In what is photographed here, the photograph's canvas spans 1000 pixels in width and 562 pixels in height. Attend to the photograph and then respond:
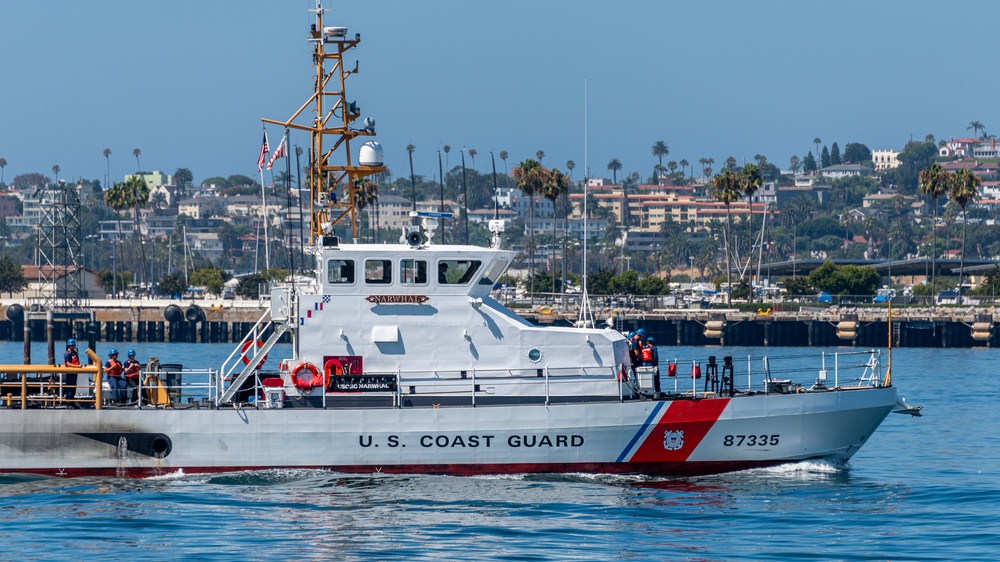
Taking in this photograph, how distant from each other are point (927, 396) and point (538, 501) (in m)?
26.6

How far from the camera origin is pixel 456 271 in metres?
26.5

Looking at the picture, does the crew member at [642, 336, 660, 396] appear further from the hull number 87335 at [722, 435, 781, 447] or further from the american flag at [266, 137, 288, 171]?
the american flag at [266, 137, 288, 171]

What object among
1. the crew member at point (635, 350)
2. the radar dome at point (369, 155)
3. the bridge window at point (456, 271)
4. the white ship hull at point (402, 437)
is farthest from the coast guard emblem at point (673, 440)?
the radar dome at point (369, 155)

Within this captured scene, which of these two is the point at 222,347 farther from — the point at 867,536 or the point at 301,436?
the point at 867,536

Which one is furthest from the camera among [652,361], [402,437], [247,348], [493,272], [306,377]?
[652,361]

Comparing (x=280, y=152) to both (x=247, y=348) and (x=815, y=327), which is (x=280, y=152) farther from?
(x=815, y=327)

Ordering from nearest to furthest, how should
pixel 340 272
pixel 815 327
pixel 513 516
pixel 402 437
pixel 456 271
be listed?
pixel 513 516 → pixel 402 437 → pixel 340 272 → pixel 456 271 → pixel 815 327

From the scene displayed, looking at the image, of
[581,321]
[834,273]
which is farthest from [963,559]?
[834,273]

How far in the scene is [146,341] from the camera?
87.0 meters

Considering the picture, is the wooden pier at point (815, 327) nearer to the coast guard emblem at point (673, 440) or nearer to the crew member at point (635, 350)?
the crew member at point (635, 350)

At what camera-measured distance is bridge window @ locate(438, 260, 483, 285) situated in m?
26.4

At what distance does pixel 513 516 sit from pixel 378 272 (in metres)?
5.74

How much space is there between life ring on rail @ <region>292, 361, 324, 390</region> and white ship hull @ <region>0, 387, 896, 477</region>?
1.69 feet

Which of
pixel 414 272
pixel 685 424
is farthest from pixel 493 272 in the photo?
pixel 685 424
